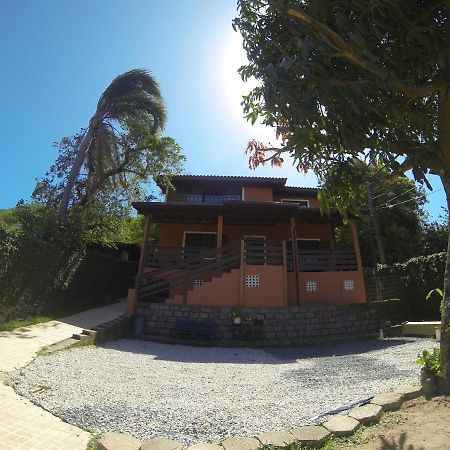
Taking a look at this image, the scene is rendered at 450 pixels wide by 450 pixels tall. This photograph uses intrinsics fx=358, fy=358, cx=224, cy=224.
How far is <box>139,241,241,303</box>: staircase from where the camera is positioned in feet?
42.3

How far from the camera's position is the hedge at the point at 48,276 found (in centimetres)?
1027

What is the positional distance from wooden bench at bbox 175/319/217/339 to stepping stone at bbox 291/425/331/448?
8136 mm

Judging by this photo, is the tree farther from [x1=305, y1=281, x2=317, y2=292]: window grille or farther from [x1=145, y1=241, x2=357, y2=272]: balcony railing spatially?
[x1=305, y1=281, x2=317, y2=292]: window grille

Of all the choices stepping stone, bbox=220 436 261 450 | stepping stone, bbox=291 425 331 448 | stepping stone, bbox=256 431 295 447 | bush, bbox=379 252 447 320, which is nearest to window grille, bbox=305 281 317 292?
bush, bbox=379 252 447 320

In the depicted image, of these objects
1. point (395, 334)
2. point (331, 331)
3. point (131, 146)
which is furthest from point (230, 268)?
point (131, 146)

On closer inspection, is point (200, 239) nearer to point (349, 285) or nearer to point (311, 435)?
point (349, 285)

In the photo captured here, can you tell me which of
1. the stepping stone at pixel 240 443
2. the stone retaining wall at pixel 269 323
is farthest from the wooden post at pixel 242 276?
the stepping stone at pixel 240 443

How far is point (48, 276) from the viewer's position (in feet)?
39.5

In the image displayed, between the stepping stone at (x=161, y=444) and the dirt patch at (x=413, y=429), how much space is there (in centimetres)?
148

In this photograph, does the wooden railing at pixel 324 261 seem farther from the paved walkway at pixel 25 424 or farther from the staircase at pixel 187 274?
the paved walkway at pixel 25 424

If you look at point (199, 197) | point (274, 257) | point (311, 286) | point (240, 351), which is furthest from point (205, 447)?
point (199, 197)

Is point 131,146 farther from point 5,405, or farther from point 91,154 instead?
point 5,405

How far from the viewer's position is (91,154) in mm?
17250

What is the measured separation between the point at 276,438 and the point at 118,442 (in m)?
1.42
